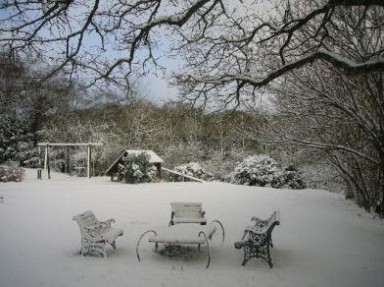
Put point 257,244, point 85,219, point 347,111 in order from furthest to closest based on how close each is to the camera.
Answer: point 347,111 < point 85,219 < point 257,244

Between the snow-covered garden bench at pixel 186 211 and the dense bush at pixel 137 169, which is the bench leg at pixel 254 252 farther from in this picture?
the dense bush at pixel 137 169

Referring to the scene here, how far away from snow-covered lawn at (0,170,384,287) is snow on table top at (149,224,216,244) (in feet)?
1.23

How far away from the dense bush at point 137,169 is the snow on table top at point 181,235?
40.5 ft

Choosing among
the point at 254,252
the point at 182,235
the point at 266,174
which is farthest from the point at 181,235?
the point at 266,174

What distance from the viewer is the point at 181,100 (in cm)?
1087

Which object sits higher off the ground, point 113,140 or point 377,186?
point 113,140

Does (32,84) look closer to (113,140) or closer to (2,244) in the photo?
(2,244)

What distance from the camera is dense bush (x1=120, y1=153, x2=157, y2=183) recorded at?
2092 centimetres

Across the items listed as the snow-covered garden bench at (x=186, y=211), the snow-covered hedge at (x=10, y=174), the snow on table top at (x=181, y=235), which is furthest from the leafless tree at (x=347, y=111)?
the snow-covered hedge at (x=10, y=174)

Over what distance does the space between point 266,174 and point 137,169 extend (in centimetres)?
596

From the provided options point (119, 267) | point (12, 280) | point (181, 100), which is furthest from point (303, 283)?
point (181, 100)

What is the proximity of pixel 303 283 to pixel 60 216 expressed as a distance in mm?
7047

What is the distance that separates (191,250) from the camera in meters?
8.61

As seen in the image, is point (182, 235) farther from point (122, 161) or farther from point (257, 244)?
point (122, 161)
